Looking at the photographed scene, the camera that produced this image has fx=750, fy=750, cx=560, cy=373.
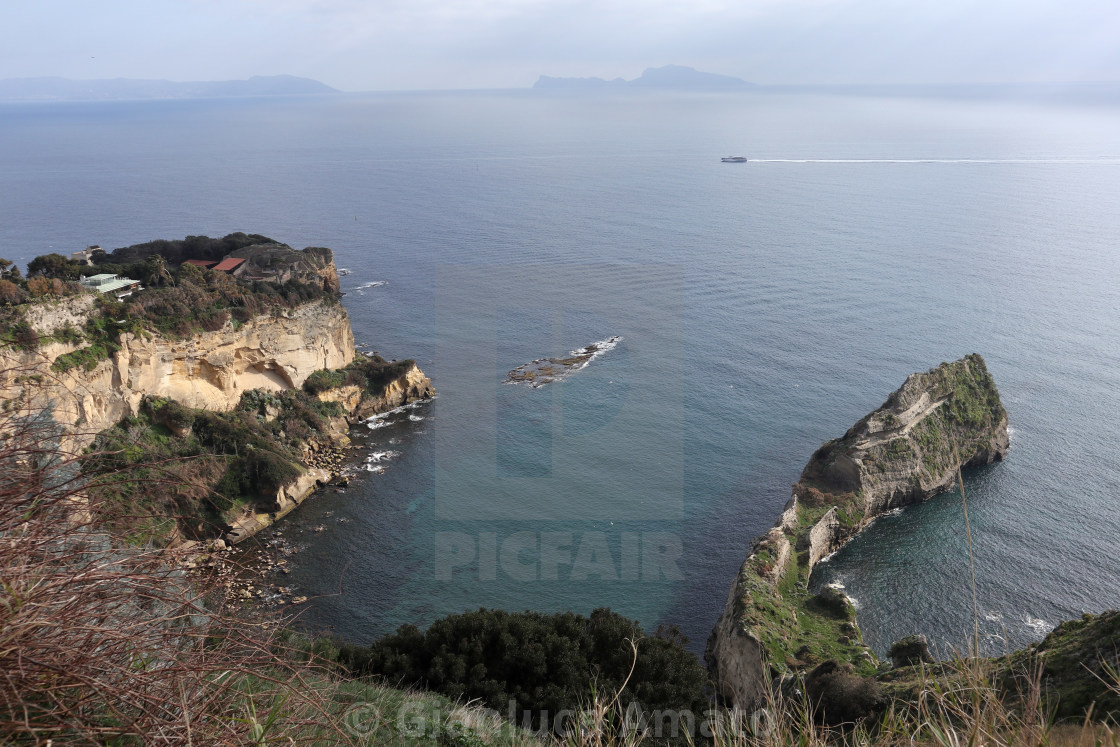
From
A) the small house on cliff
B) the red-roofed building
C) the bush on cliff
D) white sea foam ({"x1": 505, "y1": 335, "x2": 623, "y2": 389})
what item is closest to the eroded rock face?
white sea foam ({"x1": 505, "y1": 335, "x2": 623, "y2": 389})

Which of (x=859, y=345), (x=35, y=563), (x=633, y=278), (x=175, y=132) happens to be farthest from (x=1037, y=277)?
(x=175, y=132)

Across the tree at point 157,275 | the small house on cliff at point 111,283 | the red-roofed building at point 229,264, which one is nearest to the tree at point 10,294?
the small house on cliff at point 111,283

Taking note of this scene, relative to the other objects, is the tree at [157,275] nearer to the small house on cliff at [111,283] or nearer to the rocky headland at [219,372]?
the rocky headland at [219,372]

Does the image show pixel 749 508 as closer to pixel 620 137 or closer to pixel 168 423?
pixel 168 423

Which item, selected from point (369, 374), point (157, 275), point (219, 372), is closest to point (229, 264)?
point (157, 275)

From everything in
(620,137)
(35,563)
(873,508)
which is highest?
(620,137)

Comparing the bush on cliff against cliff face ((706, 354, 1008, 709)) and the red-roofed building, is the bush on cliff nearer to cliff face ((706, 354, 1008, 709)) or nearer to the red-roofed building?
cliff face ((706, 354, 1008, 709))
